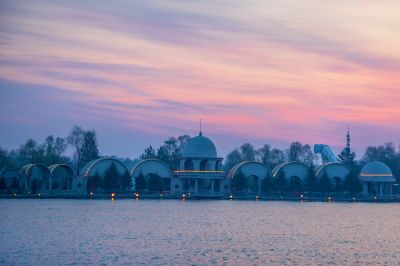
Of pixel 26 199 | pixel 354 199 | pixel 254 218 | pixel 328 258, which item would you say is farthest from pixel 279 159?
pixel 328 258

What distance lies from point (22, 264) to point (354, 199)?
100m

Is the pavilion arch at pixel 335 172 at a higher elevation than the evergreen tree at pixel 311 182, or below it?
higher

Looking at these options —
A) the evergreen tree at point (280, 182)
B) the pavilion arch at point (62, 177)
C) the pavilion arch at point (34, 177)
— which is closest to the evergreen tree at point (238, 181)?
the evergreen tree at point (280, 182)

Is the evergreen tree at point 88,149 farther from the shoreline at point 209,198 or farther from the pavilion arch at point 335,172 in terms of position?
the pavilion arch at point 335,172

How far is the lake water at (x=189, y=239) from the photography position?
44281 mm

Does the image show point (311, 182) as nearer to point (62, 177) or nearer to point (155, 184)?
point (155, 184)

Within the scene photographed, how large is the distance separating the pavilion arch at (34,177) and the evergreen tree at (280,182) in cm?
3764

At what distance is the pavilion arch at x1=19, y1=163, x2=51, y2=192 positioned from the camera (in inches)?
4828

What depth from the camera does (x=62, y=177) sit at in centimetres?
13125

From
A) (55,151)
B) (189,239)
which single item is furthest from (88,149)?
(189,239)

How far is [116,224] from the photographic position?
66.9 metres

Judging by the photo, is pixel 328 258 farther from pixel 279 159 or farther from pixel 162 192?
pixel 279 159

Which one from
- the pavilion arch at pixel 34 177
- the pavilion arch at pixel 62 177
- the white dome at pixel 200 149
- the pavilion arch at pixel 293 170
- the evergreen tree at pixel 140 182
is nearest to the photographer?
the pavilion arch at pixel 34 177

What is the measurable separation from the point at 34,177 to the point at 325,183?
48.7m
